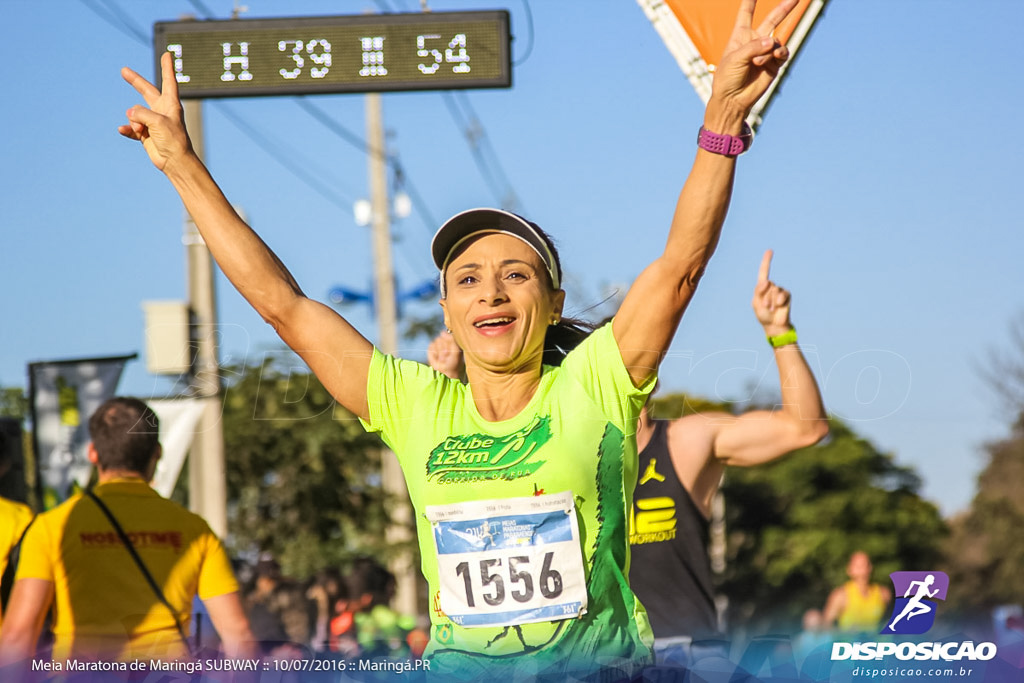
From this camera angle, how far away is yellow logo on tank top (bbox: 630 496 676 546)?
500 cm

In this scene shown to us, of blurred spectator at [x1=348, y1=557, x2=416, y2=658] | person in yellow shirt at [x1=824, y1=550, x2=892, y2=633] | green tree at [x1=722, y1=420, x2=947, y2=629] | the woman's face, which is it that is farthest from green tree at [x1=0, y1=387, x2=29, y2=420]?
green tree at [x1=722, y1=420, x2=947, y2=629]

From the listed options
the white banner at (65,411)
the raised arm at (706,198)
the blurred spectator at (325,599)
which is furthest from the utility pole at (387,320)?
the raised arm at (706,198)

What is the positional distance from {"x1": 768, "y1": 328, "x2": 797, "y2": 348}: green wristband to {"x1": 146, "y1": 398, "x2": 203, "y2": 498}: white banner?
17.9 ft

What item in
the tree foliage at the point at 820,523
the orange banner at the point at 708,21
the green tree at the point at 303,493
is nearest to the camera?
the orange banner at the point at 708,21

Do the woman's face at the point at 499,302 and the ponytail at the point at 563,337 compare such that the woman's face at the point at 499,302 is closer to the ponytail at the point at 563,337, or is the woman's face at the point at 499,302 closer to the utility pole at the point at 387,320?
the ponytail at the point at 563,337

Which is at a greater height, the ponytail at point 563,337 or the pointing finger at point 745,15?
the pointing finger at point 745,15

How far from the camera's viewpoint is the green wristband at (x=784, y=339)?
4.34m

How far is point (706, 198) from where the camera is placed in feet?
9.27

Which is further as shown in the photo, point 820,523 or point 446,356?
point 820,523

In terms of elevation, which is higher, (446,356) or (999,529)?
(446,356)

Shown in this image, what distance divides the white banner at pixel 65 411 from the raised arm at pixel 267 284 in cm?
503

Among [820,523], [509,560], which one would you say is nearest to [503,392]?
[509,560]

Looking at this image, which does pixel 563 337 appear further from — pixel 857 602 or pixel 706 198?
pixel 857 602

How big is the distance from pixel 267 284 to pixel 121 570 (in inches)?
74.5
